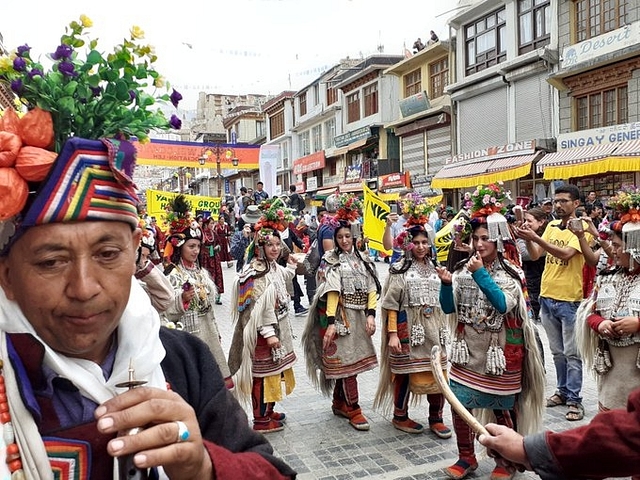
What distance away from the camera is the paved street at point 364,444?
179 inches

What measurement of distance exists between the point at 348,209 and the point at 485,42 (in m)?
18.4

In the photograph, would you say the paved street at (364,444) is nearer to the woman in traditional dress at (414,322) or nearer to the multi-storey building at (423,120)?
the woman in traditional dress at (414,322)

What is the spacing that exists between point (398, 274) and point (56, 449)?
4336 mm

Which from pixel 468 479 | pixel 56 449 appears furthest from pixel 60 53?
pixel 468 479

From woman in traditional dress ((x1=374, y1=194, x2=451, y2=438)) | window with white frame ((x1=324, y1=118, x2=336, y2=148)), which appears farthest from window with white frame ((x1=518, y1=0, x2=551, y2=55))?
window with white frame ((x1=324, y1=118, x2=336, y2=148))

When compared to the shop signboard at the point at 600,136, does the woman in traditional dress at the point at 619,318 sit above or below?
below

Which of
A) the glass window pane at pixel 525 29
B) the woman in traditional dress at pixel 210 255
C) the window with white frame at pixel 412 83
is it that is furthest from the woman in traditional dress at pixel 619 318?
the window with white frame at pixel 412 83

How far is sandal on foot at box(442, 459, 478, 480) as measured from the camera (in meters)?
4.33

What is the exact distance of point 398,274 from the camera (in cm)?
539

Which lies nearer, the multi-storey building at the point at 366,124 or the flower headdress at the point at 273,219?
the flower headdress at the point at 273,219

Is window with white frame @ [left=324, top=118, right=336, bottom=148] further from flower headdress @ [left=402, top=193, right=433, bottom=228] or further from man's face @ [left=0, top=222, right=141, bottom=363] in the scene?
man's face @ [left=0, top=222, right=141, bottom=363]

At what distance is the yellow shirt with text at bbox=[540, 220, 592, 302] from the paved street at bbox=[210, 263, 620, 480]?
1.18 meters

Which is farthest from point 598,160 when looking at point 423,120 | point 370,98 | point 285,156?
point 285,156

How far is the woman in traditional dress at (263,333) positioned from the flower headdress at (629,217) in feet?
10.3
